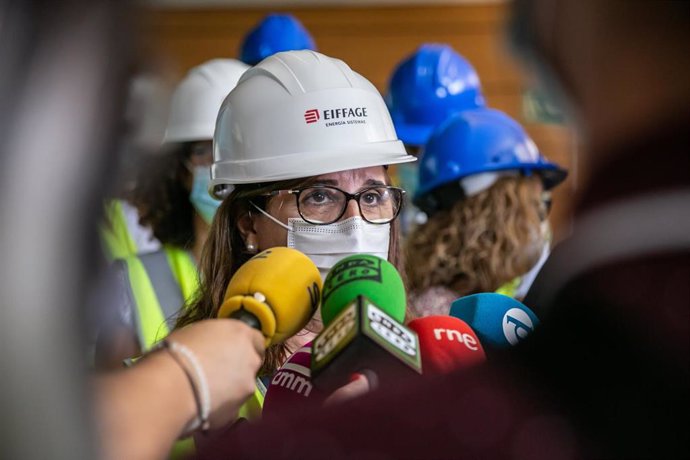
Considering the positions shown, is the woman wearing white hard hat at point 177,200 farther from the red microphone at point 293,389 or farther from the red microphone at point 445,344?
the red microphone at point 445,344

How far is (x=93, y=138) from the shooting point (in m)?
0.83

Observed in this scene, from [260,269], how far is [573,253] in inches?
23.2

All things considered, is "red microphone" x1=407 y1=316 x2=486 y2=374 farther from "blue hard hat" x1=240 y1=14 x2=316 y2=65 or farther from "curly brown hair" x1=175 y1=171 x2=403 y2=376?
"blue hard hat" x1=240 y1=14 x2=316 y2=65

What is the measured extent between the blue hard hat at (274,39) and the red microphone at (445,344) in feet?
11.0

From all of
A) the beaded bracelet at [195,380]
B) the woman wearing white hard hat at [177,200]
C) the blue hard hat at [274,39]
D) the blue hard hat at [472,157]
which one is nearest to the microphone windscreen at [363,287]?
the beaded bracelet at [195,380]

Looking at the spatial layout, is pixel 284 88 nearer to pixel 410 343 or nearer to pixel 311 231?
pixel 311 231

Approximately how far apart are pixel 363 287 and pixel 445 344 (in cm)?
21

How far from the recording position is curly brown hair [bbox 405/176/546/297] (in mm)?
3408

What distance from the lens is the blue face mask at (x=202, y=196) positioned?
11.5 feet

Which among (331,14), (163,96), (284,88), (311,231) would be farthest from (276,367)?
(331,14)

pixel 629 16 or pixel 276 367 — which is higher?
pixel 629 16

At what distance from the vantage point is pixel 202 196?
354 centimetres

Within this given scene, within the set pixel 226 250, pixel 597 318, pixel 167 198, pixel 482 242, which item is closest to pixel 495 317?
pixel 226 250

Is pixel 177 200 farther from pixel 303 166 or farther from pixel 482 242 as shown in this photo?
pixel 303 166
